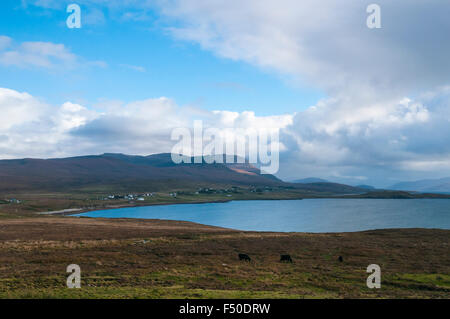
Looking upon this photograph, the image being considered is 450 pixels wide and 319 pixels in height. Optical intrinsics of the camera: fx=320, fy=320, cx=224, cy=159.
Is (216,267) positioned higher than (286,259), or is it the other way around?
(216,267)

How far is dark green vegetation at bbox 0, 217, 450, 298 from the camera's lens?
24.3 meters

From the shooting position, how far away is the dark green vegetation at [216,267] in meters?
24.3

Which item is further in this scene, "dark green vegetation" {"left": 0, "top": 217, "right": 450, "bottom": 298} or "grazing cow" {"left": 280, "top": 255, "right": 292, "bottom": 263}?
"grazing cow" {"left": 280, "top": 255, "right": 292, "bottom": 263}

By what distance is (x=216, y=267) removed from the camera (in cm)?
3384

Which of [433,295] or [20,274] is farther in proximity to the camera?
[20,274]

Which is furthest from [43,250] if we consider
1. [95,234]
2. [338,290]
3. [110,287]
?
[338,290]

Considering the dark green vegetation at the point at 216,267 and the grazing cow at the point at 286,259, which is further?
the grazing cow at the point at 286,259

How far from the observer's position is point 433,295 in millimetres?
24453

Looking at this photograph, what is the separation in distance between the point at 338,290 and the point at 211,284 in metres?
10.3

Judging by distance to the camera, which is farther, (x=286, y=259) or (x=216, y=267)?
(x=286, y=259)
